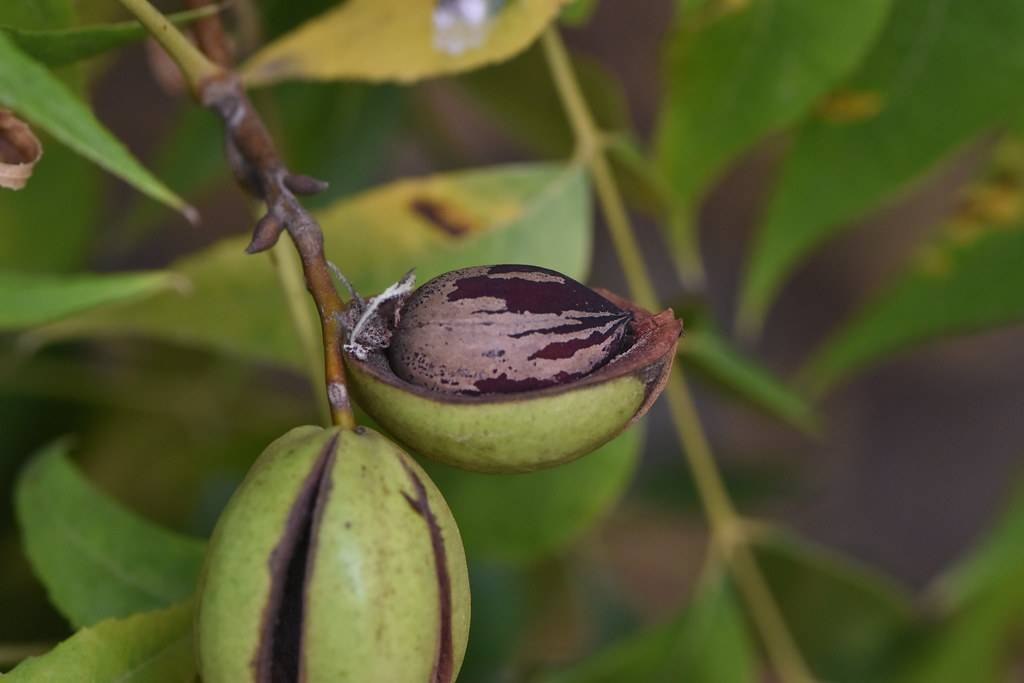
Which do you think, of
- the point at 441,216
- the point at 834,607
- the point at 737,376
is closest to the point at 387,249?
the point at 441,216

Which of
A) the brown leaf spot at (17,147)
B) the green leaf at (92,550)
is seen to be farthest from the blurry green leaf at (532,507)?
the brown leaf spot at (17,147)

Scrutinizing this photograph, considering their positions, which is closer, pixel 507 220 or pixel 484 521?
pixel 507 220

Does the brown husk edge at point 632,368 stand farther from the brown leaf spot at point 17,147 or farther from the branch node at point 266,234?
the brown leaf spot at point 17,147

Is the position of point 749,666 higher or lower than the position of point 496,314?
lower

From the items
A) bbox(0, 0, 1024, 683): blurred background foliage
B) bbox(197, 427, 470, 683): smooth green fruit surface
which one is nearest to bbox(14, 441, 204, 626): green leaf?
bbox(0, 0, 1024, 683): blurred background foliage

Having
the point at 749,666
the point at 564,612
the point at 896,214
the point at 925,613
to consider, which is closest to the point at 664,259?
the point at 896,214

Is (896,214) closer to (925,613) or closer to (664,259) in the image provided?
(664,259)

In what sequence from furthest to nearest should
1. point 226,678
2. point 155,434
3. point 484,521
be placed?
point 155,434
point 484,521
point 226,678
